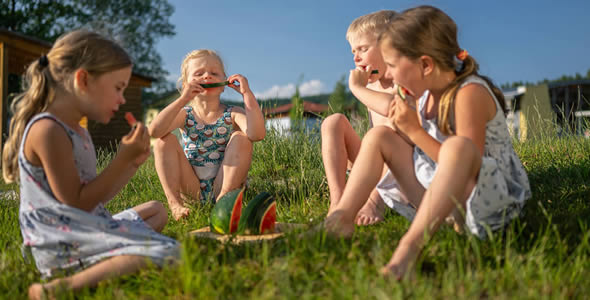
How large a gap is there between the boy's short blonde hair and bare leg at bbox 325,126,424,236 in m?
1.09

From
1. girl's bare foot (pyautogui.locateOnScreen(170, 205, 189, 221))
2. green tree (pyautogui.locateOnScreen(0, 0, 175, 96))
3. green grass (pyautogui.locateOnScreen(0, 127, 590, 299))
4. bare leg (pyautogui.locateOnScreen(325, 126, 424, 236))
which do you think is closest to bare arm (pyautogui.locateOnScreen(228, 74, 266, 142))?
girl's bare foot (pyautogui.locateOnScreen(170, 205, 189, 221))

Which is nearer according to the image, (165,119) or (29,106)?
(29,106)

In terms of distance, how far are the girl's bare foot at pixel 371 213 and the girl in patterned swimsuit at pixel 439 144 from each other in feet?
1.22

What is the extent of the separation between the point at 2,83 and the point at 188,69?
325 inches

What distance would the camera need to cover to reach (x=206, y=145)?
3502 millimetres

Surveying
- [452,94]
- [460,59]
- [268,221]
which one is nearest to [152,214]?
[268,221]

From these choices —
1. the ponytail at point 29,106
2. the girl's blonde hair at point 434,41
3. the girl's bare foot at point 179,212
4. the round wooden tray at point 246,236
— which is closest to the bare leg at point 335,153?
the round wooden tray at point 246,236

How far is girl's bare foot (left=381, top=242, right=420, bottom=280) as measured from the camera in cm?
163

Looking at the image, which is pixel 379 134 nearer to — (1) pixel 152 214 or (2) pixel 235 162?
(1) pixel 152 214

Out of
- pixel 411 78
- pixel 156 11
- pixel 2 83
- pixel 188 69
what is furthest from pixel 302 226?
pixel 156 11

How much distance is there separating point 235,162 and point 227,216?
0.85 m

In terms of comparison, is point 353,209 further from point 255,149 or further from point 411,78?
point 255,149

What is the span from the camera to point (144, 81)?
1612 cm

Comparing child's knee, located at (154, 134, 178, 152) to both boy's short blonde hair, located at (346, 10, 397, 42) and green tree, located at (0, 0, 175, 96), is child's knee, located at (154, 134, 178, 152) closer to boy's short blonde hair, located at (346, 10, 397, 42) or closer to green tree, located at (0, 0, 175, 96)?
boy's short blonde hair, located at (346, 10, 397, 42)
